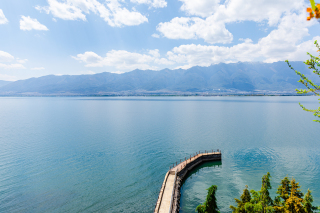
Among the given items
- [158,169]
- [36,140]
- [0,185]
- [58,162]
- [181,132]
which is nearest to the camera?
[0,185]

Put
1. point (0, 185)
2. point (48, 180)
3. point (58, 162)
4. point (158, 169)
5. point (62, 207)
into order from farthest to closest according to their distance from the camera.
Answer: point (58, 162), point (158, 169), point (48, 180), point (0, 185), point (62, 207)

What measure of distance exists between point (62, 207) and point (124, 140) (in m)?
37.9

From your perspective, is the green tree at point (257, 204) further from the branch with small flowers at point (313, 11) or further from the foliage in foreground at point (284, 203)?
the branch with small flowers at point (313, 11)

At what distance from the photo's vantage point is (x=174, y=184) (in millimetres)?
34344

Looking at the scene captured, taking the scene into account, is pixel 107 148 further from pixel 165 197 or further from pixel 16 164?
pixel 165 197

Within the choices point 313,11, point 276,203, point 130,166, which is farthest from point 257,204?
point 130,166

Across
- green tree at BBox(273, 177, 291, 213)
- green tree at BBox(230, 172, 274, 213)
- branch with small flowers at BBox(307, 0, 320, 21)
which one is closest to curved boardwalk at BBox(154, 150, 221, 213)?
green tree at BBox(230, 172, 274, 213)

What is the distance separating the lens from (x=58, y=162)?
48250mm

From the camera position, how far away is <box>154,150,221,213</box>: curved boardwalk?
28.5 m

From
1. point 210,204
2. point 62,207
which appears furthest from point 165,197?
point 62,207

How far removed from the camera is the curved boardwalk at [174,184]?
2852 centimetres

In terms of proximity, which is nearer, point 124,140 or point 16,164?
point 16,164

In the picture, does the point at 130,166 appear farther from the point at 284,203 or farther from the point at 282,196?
the point at 284,203

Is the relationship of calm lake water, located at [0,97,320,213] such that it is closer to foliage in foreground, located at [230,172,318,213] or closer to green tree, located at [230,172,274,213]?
green tree, located at [230,172,274,213]
